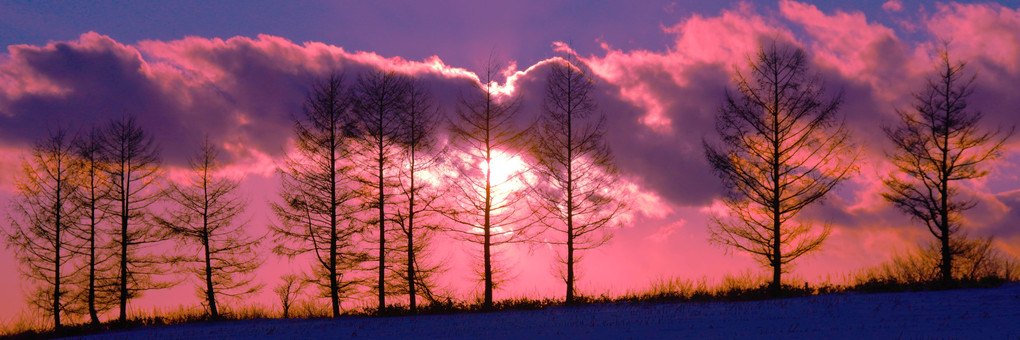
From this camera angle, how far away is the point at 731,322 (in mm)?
15273

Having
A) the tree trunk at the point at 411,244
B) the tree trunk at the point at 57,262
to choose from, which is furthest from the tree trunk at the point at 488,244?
the tree trunk at the point at 57,262

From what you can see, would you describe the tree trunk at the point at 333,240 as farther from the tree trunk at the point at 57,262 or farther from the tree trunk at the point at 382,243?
the tree trunk at the point at 57,262

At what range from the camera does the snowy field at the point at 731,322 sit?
43.8 ft

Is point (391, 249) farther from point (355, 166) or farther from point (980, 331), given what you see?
point (980, 331)

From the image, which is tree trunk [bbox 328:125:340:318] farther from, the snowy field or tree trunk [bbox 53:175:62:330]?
tree trunk [bbox 53:175:62:330]

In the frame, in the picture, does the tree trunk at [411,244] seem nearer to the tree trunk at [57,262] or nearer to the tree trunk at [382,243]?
the tree trunk at [382,243]

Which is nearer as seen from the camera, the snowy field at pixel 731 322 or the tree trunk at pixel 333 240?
the snowy field at pixel 731 322

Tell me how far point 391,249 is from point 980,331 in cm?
1863

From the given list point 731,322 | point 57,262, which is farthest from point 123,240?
point 731,322

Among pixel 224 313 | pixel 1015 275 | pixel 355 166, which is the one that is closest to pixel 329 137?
pixel 355 166

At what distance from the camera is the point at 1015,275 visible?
23.8m

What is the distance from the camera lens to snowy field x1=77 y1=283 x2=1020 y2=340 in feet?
43.8

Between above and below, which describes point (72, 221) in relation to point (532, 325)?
above

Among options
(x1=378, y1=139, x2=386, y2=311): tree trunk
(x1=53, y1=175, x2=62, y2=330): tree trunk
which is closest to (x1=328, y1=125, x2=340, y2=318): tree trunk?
(x1=378, y1=139, x2=386, y2=311): tree trunk
